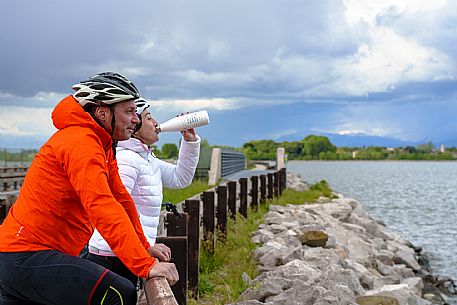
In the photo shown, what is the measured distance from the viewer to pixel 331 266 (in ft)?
30.7

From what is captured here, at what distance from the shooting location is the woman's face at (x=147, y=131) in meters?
4.54

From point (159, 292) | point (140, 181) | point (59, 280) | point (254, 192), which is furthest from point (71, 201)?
point (254, 192)

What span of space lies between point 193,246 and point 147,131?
308 centimetres

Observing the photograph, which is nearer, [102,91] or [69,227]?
[69,227]

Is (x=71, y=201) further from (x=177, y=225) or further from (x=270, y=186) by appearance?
(x=270, y=186)

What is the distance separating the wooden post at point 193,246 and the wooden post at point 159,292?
4383mm

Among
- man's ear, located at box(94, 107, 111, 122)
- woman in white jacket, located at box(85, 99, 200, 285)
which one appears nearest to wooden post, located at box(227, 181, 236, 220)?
woman in white jacket, located at box(85, 99, 200, 285)

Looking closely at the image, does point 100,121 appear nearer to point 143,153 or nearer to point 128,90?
point 128,90

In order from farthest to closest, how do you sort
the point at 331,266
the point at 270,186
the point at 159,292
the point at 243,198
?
the point at 270,186 < the point at 243,198 < the point at 331,266 < the point at 159,292

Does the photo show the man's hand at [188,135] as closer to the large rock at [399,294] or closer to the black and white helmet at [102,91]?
the black and white helmet at [102,91]

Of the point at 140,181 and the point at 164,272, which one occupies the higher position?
the point at 140,181

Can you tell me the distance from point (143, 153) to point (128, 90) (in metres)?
1.27

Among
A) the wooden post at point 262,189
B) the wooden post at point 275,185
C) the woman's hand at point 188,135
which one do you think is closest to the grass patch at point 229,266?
the woman's hand at point 188,135

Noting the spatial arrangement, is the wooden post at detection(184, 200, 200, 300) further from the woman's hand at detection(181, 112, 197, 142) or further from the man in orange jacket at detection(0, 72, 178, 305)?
the man in orange jacket at detection(0, 72, 178, 305)
